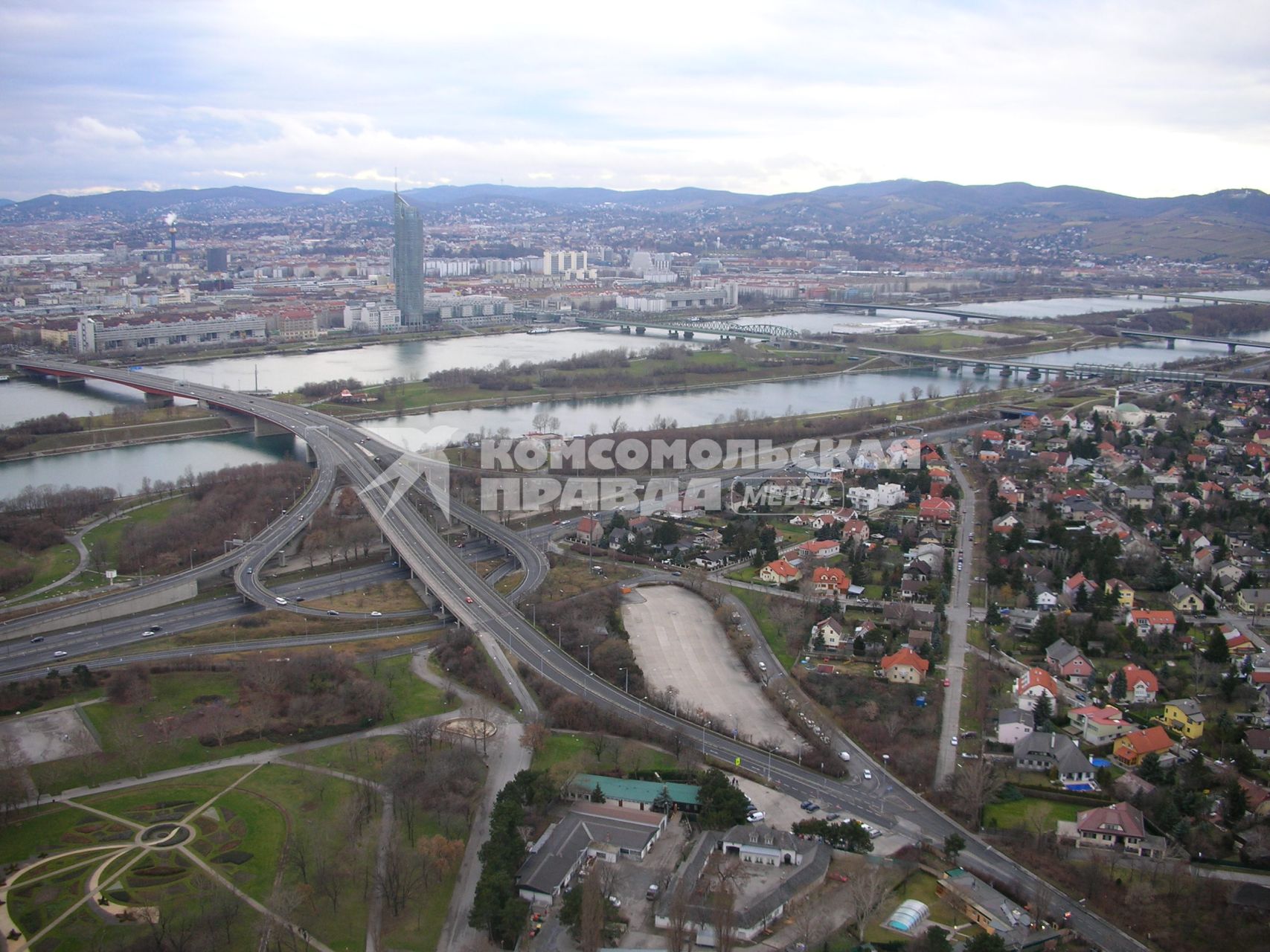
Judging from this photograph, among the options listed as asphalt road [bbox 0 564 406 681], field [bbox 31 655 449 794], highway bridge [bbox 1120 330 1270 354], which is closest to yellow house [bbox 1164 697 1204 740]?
field [bbox 31 655 449 794]

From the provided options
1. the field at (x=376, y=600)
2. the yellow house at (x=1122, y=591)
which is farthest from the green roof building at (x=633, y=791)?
the yellow house at (x=1122, y=591)

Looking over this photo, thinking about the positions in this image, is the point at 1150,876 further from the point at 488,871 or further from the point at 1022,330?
the point at 1022,330

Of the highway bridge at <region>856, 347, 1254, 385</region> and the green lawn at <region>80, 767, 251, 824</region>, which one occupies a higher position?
the highway bridge at <region>856, 347, 1254, 385</region>

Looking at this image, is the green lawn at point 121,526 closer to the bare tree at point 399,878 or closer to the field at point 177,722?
the field at point 177,722

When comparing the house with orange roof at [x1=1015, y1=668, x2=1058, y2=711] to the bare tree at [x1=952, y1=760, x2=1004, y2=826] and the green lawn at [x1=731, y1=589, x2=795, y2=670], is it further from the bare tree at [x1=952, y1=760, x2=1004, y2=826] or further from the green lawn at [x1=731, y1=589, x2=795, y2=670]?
the green lawn at [x1=731, y1=589, x2=795, y2=670]

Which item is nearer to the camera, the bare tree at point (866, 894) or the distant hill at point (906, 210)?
the bare tree at point (866, 894)

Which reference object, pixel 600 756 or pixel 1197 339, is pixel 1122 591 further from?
pixel 1197 339
